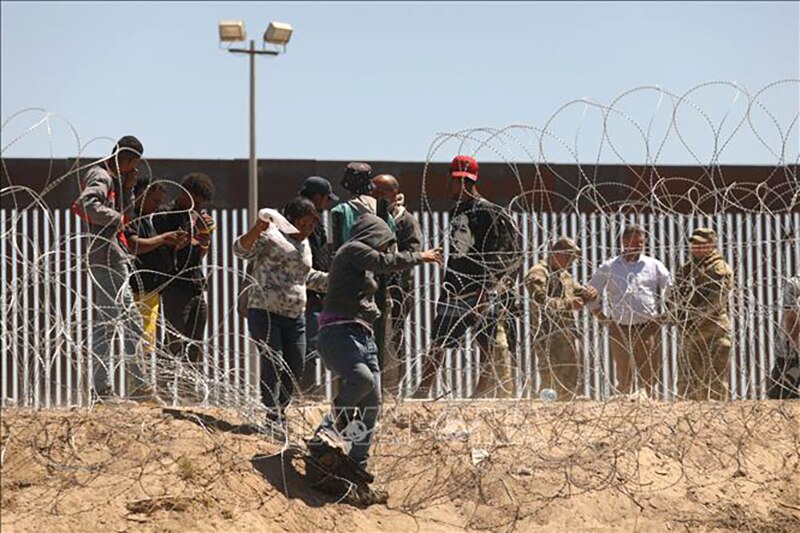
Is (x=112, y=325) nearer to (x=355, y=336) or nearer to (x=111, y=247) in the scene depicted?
(x=111, y=247)

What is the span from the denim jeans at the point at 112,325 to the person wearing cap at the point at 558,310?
272 centimetres

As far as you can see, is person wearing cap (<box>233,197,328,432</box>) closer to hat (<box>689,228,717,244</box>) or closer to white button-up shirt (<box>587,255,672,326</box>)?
white button-up shirt (<box>587,255,672,326</box>)

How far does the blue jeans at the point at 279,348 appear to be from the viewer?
31.8ft

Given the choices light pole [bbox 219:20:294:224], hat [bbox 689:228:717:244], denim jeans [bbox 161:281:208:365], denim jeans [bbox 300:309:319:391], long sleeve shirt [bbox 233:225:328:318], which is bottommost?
denim jeans [bbox 300:309:319:391]

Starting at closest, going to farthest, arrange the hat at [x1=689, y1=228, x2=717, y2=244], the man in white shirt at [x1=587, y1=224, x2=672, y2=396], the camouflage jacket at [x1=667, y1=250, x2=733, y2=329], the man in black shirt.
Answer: the man in black shirt < the camouflage jacket at [x1=667, y1=250, x2=733, y2=329] < the man in white shirt at [x1=587, y1=224, x2=672, y2=396] < the hat at [x1=689, y1=228, x2=717, y2=244]

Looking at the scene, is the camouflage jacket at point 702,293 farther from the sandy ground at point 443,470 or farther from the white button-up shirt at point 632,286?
the sandy ground at point 443,470

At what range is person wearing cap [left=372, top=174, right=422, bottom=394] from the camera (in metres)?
10.2

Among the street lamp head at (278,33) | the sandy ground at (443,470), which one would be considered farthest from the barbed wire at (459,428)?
the street lamp head at (278,33)

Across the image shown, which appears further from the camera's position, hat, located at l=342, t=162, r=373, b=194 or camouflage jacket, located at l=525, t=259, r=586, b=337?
camouflage jacket, located at l=525, t=259, r=586, b=337

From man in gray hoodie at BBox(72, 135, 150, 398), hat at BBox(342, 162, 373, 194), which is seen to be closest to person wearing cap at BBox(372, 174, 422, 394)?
hat at BBox(342, 162, 373, 194)

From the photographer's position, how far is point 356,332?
930 centimetres

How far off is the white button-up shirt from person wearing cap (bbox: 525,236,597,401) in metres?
0.15

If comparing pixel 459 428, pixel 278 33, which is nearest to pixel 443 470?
pixel 459 428

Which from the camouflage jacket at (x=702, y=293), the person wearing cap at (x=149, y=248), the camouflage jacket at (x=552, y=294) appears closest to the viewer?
the person wearing cap at (x=149, y=248)
